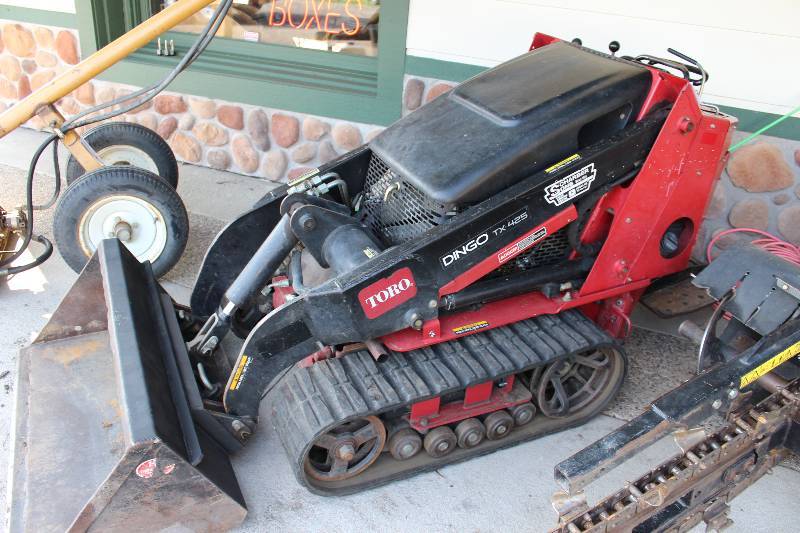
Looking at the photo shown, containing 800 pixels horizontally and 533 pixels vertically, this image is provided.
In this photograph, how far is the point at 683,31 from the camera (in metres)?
3.78

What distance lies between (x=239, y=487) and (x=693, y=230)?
207cm

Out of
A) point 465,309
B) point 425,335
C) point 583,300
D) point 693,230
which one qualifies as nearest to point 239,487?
point 425,335

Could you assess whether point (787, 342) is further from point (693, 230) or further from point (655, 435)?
point (693, 230)

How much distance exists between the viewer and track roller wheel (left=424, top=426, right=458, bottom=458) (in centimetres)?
267

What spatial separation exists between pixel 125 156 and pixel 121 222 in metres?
0.80

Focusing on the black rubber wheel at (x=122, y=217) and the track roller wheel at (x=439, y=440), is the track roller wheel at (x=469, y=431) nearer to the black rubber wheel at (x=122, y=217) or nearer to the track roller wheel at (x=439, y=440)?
the track roller wheel at (x=439, y=440)

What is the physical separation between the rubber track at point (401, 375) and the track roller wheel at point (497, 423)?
6cm

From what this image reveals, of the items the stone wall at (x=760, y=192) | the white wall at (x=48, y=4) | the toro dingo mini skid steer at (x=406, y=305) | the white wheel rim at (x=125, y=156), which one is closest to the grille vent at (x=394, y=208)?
the toro dingo mini skid steer at (x=406, y=305)

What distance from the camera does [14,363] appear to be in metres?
3.11

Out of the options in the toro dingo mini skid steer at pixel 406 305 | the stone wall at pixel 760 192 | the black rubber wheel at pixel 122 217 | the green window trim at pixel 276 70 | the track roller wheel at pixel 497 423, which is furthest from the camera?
the green window trim at pixel 276 70

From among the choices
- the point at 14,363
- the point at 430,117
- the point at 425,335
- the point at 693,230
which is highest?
the point at 430,117

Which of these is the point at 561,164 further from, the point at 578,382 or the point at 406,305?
the point at 578,382

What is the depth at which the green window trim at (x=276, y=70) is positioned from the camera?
4496 mm

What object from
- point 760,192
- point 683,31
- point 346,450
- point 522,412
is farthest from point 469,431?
point 683,31
